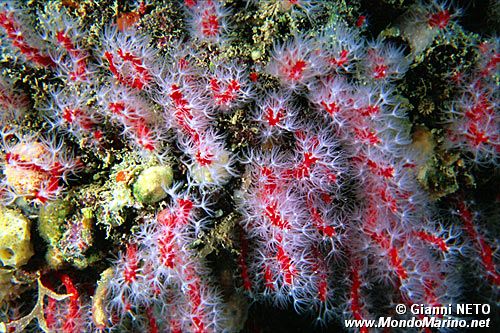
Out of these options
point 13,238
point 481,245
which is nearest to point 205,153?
point 13,238

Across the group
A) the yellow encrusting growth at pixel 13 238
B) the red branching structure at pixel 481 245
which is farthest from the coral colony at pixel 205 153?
the red branching structure at pixel 481 245

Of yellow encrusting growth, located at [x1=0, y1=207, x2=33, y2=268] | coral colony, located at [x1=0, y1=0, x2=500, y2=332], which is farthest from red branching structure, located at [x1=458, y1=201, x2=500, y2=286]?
yellow encrusting growth, located at [x1=0, y1=207, x2=33, y2=268]

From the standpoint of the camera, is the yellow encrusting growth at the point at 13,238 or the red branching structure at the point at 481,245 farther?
the red branching structure at the point at 481,245

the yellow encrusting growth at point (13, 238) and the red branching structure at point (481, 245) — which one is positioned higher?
the yellow encrusting growth at point (13, 238)

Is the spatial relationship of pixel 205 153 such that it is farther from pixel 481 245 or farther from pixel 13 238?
pixel 481 245

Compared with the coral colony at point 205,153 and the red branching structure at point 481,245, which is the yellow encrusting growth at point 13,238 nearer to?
the coral colony at point 205,153

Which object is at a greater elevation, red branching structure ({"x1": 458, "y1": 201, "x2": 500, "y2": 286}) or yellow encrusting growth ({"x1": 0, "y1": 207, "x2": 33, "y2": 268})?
yellow encrusting growth ({"x1": 0, "y1": 207, "x2": 33, "y2": 268})

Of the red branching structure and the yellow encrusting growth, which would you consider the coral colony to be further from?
the red branching structure

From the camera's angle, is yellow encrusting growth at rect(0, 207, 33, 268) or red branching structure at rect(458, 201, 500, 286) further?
red branching structure at rect(458, 201, 500, 286)
